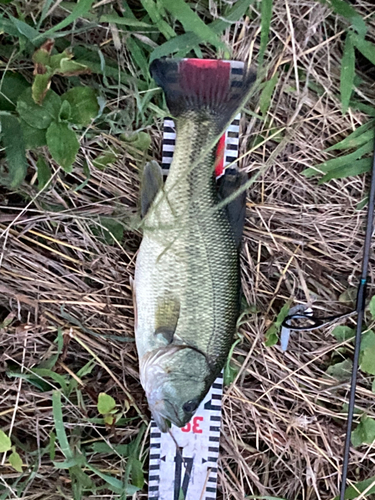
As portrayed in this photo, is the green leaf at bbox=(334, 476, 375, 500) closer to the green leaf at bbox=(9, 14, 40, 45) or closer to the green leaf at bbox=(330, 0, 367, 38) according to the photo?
the green leaf at bbox=(330, 0, 367, 38)

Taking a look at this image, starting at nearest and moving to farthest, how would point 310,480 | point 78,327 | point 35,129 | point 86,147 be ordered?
point 35,129, point 86,147, point 78,327, point 310,480

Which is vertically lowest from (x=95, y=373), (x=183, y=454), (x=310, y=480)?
(x=310, y=480)

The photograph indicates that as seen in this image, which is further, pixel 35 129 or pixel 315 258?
pixel 315 258

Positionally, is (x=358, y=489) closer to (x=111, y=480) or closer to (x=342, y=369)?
(x=342, y=369)

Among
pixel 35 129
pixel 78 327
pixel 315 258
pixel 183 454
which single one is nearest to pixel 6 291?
pixel 78 327

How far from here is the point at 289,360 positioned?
1.82m

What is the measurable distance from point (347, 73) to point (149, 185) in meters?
0.91

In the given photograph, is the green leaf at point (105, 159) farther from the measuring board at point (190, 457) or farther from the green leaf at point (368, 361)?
the green leaf at point (368, 361)

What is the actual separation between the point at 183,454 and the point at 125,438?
27cm

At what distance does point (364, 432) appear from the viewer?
1.80m

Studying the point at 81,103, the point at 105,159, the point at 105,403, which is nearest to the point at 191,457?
the point at 105,403

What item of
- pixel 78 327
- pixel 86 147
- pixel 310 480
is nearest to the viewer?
pixel 86 147

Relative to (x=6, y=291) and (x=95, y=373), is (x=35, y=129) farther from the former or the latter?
(x=95, y=373)


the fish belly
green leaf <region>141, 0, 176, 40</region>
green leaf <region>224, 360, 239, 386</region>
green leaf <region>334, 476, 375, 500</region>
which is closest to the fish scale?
the fish belly
